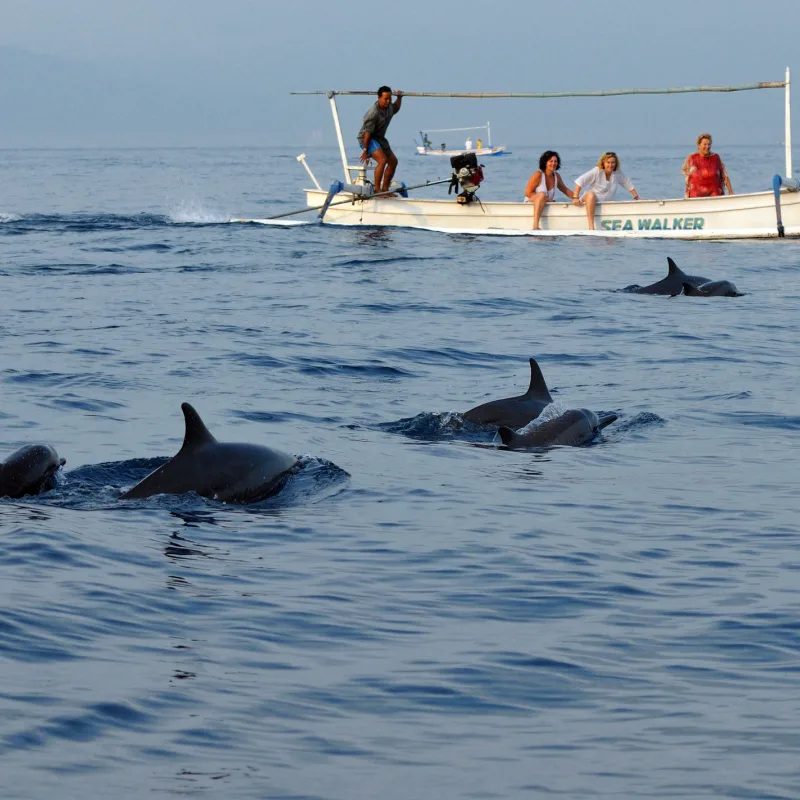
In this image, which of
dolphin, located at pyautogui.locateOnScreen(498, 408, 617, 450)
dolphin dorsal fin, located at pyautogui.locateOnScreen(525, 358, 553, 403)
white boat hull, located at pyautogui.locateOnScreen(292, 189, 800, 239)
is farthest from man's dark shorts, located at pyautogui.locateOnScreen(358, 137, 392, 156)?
dolphin, located at pyautogui.locateOnScreen(498, 408, 617, 450)

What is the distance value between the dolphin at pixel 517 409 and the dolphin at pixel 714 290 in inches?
360

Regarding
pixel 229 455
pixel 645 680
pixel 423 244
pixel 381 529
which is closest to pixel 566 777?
pixel 645 680

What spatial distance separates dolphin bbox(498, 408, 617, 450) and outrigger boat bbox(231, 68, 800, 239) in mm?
14994

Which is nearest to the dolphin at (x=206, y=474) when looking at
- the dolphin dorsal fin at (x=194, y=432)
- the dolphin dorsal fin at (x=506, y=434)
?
the dolphin dorsal fin at (x=194, y=432)

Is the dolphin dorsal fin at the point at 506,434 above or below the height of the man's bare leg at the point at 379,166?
below

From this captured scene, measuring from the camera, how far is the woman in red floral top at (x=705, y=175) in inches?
1025

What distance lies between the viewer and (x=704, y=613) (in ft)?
20.5

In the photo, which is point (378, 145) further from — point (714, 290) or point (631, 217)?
point (714, 290)

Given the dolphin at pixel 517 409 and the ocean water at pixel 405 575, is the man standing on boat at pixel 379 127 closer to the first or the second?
the ocean water at pixel 405 575

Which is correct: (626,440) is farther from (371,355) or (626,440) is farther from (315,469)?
(371,355)

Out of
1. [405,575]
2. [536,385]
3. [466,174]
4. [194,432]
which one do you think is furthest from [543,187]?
[405,575]

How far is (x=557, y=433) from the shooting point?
999 cm

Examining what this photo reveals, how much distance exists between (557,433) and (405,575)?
3299 millimetres

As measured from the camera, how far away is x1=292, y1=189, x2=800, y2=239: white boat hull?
25.8 m
